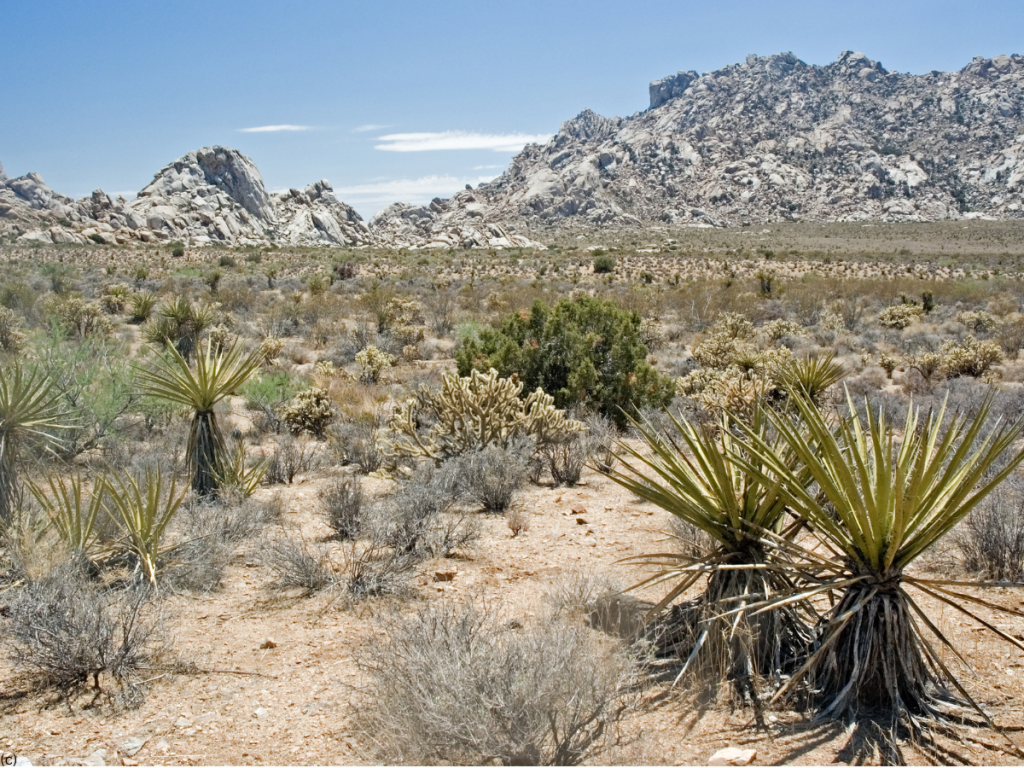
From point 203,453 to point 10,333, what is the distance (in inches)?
364

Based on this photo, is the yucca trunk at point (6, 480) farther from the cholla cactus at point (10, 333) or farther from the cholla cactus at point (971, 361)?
the cholla cactus at point (971, 361)

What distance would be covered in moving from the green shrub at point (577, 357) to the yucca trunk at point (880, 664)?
6428mm

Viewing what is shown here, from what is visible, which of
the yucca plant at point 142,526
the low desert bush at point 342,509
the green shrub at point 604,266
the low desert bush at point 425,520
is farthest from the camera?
the green shrub at point 604,266

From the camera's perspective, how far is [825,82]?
13462 cm

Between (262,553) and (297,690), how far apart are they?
68.7 inches

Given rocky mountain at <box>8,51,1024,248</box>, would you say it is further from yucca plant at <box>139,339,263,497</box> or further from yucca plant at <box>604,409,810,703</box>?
yucca plant at <box>604,409,810,703</box>

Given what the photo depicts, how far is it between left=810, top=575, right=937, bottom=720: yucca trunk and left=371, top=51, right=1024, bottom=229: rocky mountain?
8432 cm

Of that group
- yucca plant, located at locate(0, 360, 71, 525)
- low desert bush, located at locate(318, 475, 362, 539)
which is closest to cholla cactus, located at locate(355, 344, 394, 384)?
low desert bush, located at locate(318, 475, 362, 539)

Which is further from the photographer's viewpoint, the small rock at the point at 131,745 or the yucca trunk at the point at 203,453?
the yucca trunk at the point at 203,453

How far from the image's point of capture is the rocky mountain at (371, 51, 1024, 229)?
99.2m

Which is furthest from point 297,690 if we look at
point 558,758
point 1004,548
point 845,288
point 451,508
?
point 845,288

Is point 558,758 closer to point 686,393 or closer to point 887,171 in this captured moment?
point 686,393

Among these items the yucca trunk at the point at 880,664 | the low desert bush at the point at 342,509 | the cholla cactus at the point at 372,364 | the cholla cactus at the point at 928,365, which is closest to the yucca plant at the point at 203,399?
the low desert bush at the point at 342,509

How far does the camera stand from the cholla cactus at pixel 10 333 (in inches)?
494
